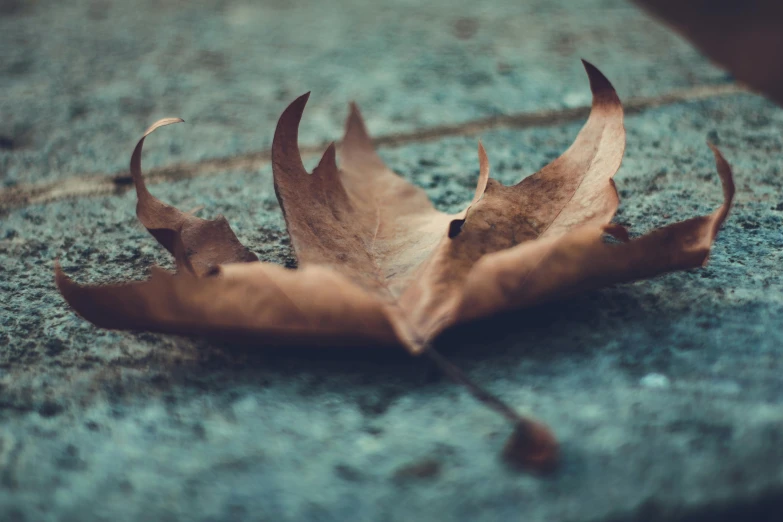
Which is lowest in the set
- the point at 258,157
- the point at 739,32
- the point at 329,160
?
the point at 739,32

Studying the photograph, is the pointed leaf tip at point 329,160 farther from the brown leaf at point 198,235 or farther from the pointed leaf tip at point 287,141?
the brown leaf at point 198,235

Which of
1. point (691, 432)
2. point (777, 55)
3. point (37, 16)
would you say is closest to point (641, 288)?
point (691, 432)

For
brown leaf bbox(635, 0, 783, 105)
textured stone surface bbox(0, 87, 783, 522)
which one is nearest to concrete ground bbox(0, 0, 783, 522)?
textured stone surface bbox(0, 87, 783, 522)

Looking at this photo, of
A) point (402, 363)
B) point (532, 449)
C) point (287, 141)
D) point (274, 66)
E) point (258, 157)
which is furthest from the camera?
point (274, 66)

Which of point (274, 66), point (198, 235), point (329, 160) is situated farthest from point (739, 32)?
point (198, 235)

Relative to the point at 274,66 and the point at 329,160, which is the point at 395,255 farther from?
the point at 274,66

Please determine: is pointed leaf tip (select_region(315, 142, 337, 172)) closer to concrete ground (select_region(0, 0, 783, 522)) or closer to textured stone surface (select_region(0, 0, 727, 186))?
concrete ground (select_region(0, 0, 783, 522))

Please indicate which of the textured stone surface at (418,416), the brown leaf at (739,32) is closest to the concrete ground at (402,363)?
the textured stone surface at (418,416)
